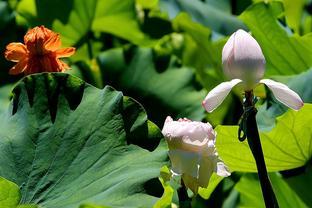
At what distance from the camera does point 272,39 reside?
224cm

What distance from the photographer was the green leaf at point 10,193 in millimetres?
1402

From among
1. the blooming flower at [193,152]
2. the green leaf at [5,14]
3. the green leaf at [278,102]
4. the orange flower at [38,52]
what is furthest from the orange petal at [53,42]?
the green leaf at [5,14]

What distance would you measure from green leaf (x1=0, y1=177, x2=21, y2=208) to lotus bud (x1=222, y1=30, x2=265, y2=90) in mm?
348

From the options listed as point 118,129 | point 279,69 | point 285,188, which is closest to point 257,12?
point 279,69

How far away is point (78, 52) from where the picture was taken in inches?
121

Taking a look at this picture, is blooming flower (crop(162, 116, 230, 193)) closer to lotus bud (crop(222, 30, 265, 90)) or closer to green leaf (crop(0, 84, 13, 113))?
lotus bud (crop(222, 30, 265, 90))

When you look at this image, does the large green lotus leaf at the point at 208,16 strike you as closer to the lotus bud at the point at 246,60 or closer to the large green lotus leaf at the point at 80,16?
the large green lotus leaf at the point at 80,16

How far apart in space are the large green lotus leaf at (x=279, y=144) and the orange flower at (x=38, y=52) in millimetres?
303

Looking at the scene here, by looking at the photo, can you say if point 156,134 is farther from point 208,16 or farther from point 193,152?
point 208,16

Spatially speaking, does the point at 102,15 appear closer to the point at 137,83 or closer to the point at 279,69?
the point at 137,83

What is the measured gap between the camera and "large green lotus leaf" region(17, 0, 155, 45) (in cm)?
285

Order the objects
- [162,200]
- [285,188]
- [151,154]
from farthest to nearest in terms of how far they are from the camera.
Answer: [285,188], [151,154], [162,200]

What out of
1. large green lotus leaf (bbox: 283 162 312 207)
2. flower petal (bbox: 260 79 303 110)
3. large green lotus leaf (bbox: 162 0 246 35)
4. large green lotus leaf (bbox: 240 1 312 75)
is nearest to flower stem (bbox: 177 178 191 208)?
flower petal (bbox: 260 79 303 110)

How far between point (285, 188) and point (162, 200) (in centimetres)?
74
